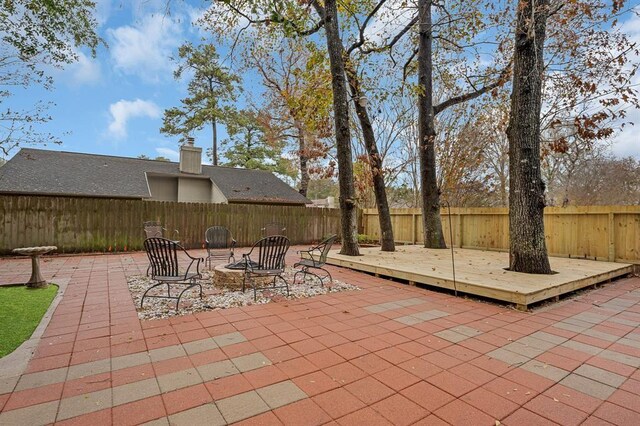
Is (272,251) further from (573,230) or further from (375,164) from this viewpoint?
(573,230)

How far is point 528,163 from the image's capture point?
17.6 ft

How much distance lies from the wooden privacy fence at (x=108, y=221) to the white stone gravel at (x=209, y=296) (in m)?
4.60

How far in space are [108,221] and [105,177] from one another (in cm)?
408

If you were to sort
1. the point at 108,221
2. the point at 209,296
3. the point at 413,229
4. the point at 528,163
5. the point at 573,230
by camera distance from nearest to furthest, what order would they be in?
1. the point at 209,296
2. the point at 528,163
3. the point at 573,230
4. the point at 108,221
5. the point at 413,229

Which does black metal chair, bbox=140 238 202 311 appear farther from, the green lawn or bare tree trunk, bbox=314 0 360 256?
bare tree trunk, bbox=314 0 360 256

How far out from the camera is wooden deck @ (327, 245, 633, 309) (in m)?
4.28

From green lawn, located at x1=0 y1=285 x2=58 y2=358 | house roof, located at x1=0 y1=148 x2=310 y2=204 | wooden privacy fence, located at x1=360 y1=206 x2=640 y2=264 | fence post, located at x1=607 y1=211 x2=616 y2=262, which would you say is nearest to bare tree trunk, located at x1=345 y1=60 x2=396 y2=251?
wooden privacy fence, located at x1=360 y1=206 x2=640 y2=264

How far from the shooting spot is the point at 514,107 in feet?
18.3

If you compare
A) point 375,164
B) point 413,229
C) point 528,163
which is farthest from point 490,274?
point 413,229

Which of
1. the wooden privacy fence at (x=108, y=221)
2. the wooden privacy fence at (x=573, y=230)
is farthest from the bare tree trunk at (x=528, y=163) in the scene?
the wooden privacy fence at (x=108, y=221)

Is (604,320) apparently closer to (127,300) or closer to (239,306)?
(239,306)

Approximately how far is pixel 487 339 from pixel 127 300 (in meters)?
4.29

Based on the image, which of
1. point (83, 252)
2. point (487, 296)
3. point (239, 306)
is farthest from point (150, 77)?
point (487, 296)

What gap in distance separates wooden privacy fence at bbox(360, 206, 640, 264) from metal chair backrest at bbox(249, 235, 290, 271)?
9.90ft
